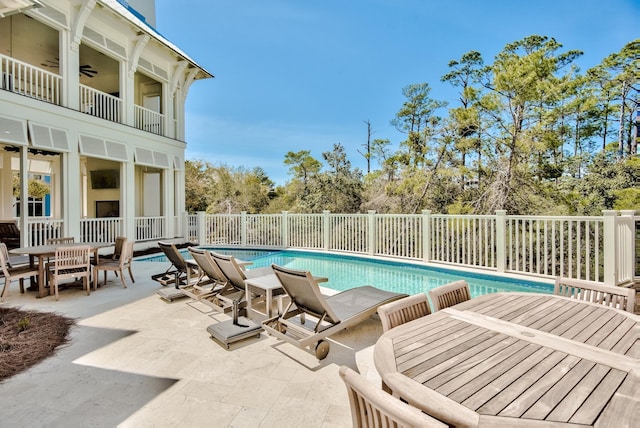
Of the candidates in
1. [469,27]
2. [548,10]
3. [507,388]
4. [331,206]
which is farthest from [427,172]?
[507,388]

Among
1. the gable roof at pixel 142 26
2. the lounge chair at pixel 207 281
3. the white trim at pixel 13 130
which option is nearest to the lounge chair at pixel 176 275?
the lounge chair at pixel 207 281

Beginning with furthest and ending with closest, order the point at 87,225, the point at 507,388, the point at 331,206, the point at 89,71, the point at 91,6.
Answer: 1. the point at 331,206
2. the point at 89,71
3. the point at 87,225
4. the point at 91,6
5. the point at 507,388

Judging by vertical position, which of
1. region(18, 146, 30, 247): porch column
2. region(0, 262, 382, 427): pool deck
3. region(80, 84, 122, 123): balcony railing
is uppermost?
region(80, 84, 122, 123): balcony railing

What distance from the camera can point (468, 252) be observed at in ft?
23.6

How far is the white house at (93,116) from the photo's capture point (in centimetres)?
782

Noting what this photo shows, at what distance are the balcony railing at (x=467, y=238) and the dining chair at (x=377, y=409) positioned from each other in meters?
5.96

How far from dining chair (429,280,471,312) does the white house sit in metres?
6.50

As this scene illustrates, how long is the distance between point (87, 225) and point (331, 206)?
33.2 ft

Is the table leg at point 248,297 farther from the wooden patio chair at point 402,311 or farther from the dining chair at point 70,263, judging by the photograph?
the dining chair at point 70,263

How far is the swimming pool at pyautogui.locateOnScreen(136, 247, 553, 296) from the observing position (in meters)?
6.52

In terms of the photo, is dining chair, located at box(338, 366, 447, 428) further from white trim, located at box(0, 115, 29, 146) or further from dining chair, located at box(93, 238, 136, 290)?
white trim, located at box(0, 115, 29, 146)

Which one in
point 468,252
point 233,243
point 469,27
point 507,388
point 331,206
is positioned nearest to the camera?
point 507,388

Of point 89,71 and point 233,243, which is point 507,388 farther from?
point 89,71

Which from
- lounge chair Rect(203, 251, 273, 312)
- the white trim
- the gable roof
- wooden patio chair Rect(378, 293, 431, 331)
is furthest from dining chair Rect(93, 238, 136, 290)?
the gable roof
